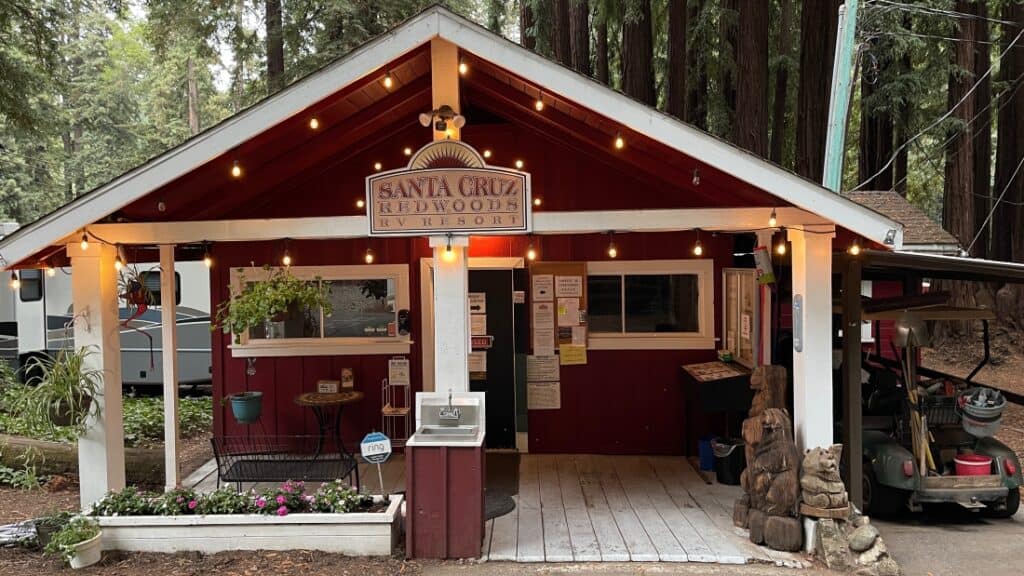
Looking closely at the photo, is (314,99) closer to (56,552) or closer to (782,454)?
(56,552)

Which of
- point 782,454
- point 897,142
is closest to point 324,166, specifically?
point 782,454

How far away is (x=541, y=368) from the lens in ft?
24.6

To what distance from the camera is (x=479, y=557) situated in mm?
4820

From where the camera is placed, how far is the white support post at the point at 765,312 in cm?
617

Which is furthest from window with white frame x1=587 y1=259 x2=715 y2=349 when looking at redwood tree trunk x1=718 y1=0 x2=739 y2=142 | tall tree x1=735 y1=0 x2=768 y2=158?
redwood tree trunk x1=718 y1=0 x2=739 y2=142

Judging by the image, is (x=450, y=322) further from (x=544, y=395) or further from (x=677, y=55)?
(x=677, y=55)

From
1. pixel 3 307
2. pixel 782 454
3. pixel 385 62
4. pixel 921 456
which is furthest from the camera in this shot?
pixel 3 307

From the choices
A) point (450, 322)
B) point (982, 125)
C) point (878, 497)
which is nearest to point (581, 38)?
point (982, 125)

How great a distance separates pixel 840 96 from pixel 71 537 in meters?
8.88

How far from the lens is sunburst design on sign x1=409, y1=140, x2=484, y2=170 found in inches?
194

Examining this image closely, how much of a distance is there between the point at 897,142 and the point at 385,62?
13.5 m

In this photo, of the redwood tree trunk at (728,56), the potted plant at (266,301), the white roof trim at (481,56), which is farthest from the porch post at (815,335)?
the redwood tree trunk at (728,56)

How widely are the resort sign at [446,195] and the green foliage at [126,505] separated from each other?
9.01ft

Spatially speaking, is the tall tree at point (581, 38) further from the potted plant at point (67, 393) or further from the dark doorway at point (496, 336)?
the potted plant at point (67, 393)
